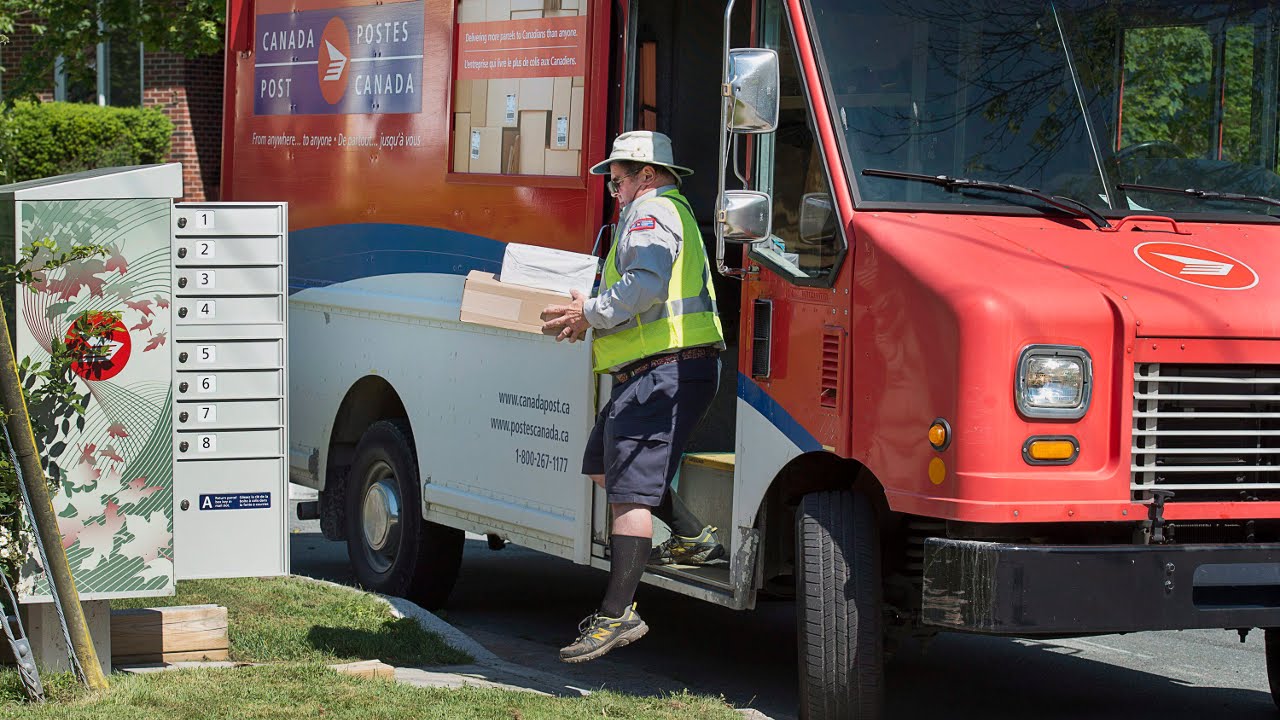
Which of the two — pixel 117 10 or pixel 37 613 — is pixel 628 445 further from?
pixel 117 10

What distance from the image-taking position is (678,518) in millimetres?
6867

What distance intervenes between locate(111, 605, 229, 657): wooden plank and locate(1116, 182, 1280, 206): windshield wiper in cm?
370

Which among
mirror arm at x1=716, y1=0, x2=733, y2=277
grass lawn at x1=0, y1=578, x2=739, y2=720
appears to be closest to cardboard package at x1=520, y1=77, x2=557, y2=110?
mirror arm at x1=716, y1=0, x2=733, y2=277

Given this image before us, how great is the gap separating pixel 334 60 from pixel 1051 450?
4975 mm

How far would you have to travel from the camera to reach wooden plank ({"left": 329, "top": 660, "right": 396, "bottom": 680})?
21.2 ft

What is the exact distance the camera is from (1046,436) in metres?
5.38

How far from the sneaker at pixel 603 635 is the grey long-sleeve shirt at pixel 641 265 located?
3.53 ft

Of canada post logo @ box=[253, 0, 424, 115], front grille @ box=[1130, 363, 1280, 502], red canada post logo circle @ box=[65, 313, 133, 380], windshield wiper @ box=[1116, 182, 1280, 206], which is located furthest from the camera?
canada post logo @ box=[253, 0, 424, 115]

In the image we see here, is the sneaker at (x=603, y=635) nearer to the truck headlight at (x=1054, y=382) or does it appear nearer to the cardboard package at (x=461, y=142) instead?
the truck headlight at (x=1054, y=382)

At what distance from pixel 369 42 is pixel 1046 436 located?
4.63 meters

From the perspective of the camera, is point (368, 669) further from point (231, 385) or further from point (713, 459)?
point (713, 459)

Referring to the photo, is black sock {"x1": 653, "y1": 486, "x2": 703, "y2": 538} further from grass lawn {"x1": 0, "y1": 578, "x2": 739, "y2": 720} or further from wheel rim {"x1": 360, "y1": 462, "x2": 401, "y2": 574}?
wheel rim {"x1": 360, "y1": 462, "x2": 401, "y2": 574}

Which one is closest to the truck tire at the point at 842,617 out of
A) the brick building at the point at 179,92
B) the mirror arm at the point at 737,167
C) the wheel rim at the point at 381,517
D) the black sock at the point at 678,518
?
the black sock at the point at 678,518

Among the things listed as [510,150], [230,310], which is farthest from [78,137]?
[230,310]
